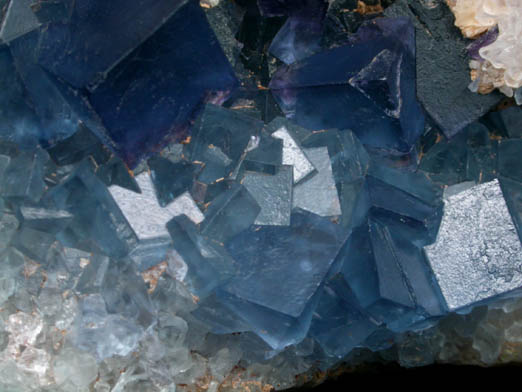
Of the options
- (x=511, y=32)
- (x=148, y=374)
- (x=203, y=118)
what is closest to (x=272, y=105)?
(x=203, y=118)

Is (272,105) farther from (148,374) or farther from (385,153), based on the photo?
(148,374)

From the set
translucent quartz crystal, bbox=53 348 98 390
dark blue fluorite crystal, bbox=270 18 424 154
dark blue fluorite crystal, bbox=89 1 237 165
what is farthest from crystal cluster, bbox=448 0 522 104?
translucent quartz crystal, bbox=53 348 98 390

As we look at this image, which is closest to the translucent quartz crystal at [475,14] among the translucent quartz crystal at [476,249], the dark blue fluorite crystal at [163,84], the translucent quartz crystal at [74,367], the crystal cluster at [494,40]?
the crystal cluster at [494,40]

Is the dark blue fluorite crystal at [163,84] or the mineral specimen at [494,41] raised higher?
the dark blue fluorite crystal at [163,84]

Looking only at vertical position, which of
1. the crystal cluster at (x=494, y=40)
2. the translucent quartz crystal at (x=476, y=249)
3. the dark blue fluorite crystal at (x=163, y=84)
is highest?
the dark blue fluorite crystal at (x=163, y=84)

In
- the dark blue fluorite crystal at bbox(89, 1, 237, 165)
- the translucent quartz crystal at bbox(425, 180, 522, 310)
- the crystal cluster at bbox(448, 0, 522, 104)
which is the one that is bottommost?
the translucent quartz crystal at bbox(425, 180, 522, 310)

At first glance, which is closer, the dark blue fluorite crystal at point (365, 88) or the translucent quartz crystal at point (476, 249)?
the dark blue fluorite crystal at point (365, 88)

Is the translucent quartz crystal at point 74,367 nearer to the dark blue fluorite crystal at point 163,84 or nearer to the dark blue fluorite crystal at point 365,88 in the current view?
the dark blue fluorite crystal at point 163,84

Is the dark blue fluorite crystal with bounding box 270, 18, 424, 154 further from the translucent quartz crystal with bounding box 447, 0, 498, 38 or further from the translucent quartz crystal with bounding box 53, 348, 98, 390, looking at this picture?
the translucent quartz crystal with bounding box 53, 348, 98, 390
